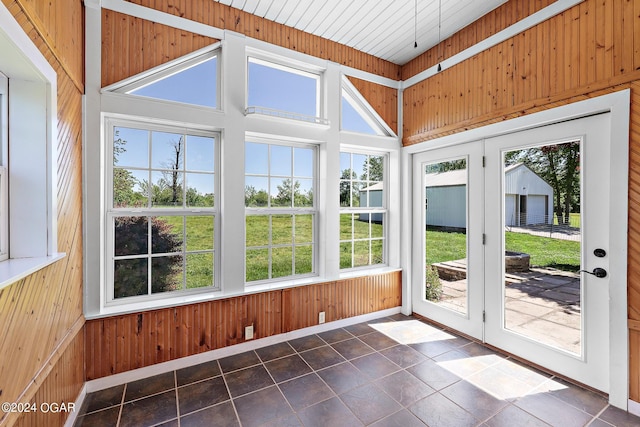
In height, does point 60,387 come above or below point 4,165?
below

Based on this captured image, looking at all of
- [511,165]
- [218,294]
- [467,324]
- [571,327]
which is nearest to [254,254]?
[218,294]

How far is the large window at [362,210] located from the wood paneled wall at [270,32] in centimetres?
112

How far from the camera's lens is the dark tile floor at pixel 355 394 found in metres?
1.97

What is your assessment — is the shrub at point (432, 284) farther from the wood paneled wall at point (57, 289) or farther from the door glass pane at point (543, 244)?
the wood paneled wall at point (57, 289)

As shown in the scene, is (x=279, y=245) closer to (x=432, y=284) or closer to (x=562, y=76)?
(x=432, y=284)

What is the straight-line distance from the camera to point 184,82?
2693 mm

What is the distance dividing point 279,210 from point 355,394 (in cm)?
187

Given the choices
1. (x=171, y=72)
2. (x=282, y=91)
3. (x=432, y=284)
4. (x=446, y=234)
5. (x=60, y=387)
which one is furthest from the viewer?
(x=432, y=284)

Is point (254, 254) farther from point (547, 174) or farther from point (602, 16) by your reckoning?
point (602, 16)

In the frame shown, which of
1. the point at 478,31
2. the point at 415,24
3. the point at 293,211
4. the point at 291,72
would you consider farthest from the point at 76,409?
the point at 478,31

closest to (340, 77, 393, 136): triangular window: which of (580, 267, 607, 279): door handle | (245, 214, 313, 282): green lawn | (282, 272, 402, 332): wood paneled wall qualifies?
(245, 214, 313, 282): green lawn

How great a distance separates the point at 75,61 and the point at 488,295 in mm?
4049

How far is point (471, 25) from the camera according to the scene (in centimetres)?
304

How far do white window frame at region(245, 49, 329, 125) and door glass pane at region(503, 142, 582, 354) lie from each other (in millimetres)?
1997
